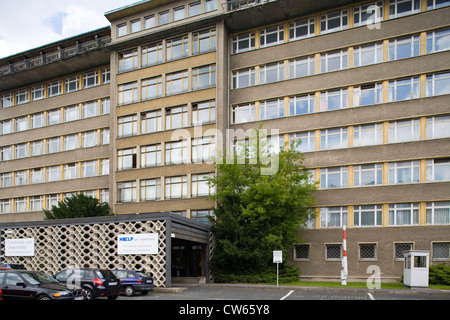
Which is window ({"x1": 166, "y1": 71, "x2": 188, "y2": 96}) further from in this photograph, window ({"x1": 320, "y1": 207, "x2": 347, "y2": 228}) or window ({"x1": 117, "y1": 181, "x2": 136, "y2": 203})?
window ({"x1": 320, "y1": 207, "x2": 347, "y2": 228})

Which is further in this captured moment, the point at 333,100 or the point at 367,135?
the point at 333,100

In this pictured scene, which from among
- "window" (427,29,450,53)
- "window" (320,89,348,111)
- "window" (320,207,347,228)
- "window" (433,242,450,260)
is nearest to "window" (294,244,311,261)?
"window" (320,207,347,228)

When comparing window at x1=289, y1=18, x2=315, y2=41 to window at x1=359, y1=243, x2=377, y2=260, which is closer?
window at x1=359, y1=243, x2=377, y2=260

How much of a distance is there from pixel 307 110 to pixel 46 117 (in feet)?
96.8

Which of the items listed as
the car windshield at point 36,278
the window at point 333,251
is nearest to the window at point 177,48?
the window at point 333,251

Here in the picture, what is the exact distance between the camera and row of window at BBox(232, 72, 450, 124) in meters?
33.2

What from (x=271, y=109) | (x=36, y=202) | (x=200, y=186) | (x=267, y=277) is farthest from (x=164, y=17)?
(x=267, y=277)

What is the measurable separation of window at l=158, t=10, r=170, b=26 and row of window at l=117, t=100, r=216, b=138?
316 inches

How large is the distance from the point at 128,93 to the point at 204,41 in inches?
352

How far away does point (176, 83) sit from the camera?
1620 inches

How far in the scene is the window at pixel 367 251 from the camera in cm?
3331

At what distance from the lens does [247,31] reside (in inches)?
1575

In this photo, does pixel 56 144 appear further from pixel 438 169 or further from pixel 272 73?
pixel 438 169
